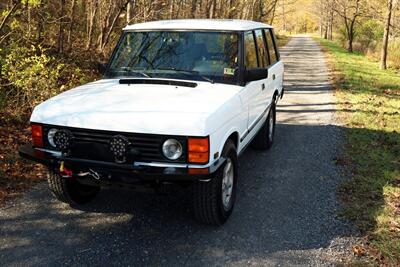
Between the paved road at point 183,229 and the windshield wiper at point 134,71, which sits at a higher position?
the windshield wiper at point 134,71

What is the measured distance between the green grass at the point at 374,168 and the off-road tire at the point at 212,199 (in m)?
1.46

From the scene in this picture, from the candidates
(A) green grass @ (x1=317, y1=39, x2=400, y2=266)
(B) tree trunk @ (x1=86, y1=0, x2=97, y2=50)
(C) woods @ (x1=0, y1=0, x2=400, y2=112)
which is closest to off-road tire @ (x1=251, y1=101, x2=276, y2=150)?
(A) green grass @ (x1=317, y1=39, x2=400, y2=266)

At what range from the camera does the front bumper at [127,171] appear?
344 cm

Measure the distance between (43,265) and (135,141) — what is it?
130cm

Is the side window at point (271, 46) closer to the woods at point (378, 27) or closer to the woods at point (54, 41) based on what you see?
the woods at point (54, 41)

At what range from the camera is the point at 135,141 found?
3.49 meters

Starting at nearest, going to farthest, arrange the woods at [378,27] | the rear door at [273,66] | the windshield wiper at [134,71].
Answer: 1. the windshield wiper at [134,71]
2. the rear door at [273,66]
3. the woods at [378,27]

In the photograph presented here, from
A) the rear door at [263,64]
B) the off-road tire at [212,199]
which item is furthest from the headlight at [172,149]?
the rear door at [263,64]

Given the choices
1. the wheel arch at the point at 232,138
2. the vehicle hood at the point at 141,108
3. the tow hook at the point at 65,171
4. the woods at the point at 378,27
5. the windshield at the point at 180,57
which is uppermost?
A: the woods at the point at 378,27

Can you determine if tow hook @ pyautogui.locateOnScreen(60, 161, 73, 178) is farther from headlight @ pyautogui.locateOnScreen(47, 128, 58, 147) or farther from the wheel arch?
the wheel arch

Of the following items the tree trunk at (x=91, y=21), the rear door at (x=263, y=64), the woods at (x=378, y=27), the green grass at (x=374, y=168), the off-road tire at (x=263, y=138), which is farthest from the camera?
the woods at (x=378, y=27)

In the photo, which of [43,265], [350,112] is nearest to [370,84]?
[350,112]

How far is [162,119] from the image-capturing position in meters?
3.44

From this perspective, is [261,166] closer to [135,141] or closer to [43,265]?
[135,141]
